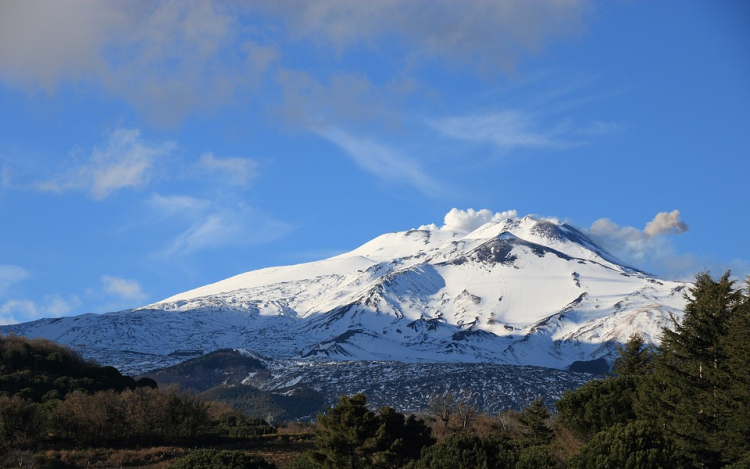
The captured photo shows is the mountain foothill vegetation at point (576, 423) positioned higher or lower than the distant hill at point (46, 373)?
lower

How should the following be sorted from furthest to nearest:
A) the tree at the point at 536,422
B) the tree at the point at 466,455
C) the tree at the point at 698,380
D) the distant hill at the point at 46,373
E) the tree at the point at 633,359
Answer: the distant hill at the point at 46,373 → the tree at the point at 536,422 → the tree at the point at 633,359 → the tree at the point at 698,380 → the tree at the point at 466,455

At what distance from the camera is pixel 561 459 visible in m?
46.9

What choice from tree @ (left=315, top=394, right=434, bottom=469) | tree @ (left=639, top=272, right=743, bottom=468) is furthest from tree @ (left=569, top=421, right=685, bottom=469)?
tree @ (left=315, top=394, right=434, bottom=469)

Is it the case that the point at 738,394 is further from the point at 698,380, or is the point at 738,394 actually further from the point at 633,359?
the point at 633,359

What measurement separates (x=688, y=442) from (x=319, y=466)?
21.1 metres

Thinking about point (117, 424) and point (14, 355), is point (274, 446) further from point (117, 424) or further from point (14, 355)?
point (14, 355)

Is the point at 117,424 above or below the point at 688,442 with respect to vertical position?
above

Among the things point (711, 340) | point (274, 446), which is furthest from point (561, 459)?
point (274, 446)

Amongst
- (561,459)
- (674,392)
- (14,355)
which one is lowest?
(561,459)

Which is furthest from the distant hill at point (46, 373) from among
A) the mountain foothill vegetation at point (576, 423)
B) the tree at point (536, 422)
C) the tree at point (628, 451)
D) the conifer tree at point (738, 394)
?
the conifer tree at point (738, 394)

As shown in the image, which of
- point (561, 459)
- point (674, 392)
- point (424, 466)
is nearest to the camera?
point (424, 466)

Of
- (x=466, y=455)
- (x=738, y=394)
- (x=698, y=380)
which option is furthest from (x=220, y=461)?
(x=738, y=394)

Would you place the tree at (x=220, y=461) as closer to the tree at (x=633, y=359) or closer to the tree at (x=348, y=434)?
the tree at (x=348, y=434)

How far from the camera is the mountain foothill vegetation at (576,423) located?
38.5 meters
